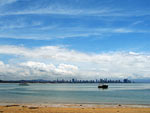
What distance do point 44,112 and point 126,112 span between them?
11.5 meters

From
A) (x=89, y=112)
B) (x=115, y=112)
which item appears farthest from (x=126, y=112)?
(x=89, y=112)

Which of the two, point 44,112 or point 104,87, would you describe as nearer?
point 44,112

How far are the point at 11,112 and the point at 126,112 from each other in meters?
15.7

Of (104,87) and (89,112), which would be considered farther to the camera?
(104,87)

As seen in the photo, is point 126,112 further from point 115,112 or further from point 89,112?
point 89,112

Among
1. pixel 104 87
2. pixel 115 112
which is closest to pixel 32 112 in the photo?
pixel 115 112

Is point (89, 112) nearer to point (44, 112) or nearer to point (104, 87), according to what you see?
point (44, 112)

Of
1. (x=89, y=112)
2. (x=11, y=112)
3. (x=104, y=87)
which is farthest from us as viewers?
(x=104, y=87)

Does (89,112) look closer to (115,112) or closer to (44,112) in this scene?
(115,112)

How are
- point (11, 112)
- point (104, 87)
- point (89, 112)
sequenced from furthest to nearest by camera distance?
point (104, 87) → point (89, 112) → point (11, 112)

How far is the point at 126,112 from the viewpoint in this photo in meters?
28.1

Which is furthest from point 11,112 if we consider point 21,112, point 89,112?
point 89,112

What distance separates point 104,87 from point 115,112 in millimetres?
145273

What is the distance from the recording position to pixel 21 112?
2611 cm
